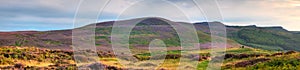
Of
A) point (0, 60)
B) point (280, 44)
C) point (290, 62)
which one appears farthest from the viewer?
point (280, 44)

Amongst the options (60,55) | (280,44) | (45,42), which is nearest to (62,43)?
(45,42)

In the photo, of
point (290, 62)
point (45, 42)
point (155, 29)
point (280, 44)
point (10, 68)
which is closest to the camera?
point (290, 62)

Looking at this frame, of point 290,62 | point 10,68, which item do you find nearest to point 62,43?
point 10,68

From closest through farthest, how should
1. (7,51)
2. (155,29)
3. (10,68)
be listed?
(10,68), (7,51), (155,29)

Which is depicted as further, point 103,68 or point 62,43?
point 62,43

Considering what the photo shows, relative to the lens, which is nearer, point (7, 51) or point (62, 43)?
point (7, 51)

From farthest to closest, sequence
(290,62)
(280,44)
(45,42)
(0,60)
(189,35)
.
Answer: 1. (280,44)
2. (189,35)
3. (45,42)
4. (0,60)
5. (290,62)

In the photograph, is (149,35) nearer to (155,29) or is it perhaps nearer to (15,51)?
(155,29)

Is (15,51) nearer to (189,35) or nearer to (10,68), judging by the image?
(10,68)
